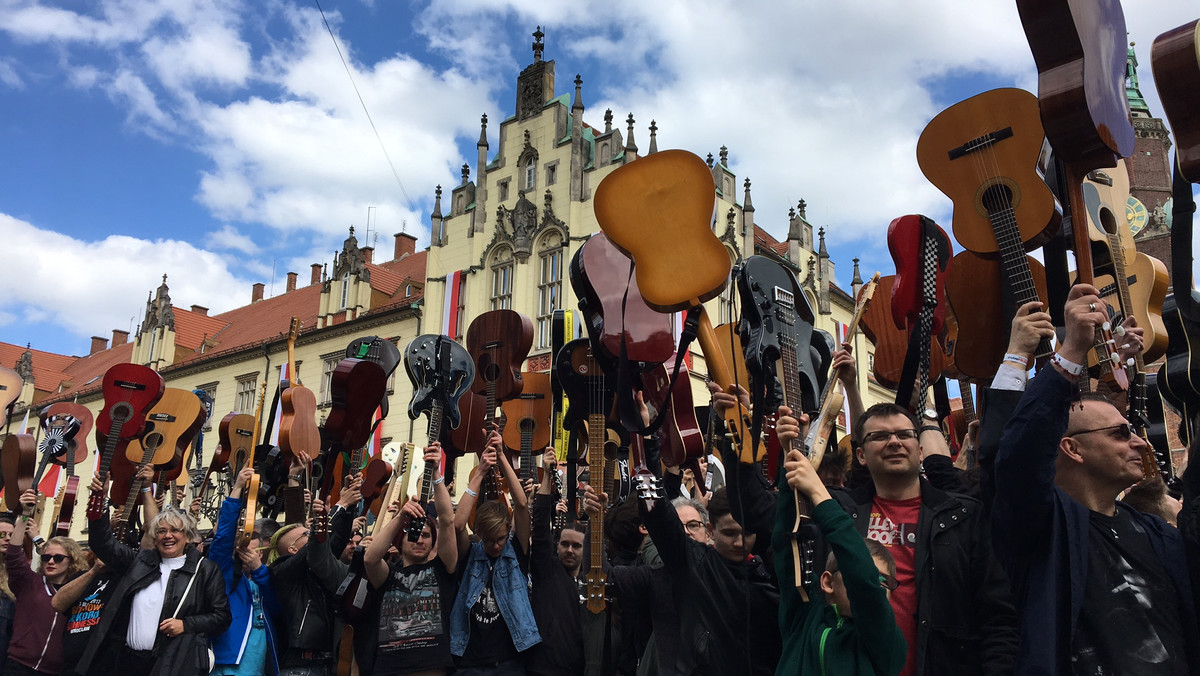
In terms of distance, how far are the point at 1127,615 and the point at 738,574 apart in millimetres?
1707

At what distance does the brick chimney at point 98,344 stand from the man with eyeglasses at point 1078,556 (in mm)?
59384

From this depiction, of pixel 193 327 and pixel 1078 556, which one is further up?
pixel 193 327

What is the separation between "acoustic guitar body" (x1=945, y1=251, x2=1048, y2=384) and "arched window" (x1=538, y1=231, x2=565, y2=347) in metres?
19.8

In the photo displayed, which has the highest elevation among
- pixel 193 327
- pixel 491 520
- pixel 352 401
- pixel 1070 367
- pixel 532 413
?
pixel 193 327

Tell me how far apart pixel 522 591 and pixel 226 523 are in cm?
219

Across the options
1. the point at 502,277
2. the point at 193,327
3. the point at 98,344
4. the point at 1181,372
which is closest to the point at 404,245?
the point at 193,327

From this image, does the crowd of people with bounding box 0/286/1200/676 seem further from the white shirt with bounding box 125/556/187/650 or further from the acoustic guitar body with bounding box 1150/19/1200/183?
the acoustic guitar body with bounding box 1150/19/1200/183

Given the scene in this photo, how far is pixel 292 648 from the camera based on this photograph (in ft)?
17.3

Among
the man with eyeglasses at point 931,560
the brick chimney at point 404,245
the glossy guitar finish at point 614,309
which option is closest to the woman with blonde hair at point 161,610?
the glossy guitar finish at point 614,309

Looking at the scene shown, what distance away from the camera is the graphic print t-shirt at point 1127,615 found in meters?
2.47

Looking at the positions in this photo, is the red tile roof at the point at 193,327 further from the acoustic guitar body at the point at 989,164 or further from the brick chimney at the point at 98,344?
the acoustic guitar body at the point at 989,164

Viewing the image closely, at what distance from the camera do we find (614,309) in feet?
17.6

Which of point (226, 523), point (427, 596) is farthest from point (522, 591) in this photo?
point (226, 523)

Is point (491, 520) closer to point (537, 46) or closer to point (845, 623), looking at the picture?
point (845, 623)
